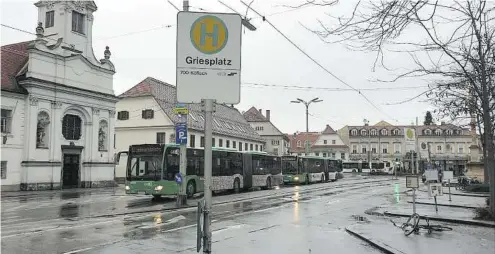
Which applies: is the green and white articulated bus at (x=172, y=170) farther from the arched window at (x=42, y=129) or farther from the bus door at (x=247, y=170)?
the arched window at (x=42, y=129)

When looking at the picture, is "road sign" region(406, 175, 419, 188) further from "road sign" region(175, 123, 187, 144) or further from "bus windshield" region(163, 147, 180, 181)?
"bus windshield" region(163, 147, 180, 181)

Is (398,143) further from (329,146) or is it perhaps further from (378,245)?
(378,245)

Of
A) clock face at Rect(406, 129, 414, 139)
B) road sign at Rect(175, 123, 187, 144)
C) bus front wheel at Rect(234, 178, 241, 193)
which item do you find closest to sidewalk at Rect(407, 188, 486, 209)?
clock face at Rect(406, 129, 414, 139)

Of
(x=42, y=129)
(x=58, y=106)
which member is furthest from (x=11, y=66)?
(x=42, y=129)

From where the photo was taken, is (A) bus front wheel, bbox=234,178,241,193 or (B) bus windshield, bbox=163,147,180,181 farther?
(A) bus front wheel, bbox=234,178,241,193

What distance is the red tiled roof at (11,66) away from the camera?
35.8 m

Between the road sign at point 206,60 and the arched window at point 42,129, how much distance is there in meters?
35.3

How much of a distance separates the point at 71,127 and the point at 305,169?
911 inches

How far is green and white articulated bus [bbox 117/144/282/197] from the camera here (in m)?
25.2

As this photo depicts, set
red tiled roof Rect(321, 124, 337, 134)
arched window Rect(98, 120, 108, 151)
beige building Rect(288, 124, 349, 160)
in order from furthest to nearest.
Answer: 1. red tiled roof Rect(321, 124, 337, 134)
2. beige building Rect(288, 124, 349, 160)
3. arched window Rect(98, 120, 108, 151)

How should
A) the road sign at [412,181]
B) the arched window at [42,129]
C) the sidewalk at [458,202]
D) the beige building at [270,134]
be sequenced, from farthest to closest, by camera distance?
1. the beige building at [270,134]
2. the arched window at [42,129]
3. the sidewalk at [458,202]
4. the road sign at [412,181]

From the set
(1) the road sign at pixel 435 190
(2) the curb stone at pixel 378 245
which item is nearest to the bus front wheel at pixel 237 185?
(1) the road sign at pixel 435 190

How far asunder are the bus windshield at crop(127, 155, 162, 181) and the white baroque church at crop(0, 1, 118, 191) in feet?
Answer: 46.1

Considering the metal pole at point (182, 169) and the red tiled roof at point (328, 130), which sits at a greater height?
the red tiled roof at point (328, 130)
